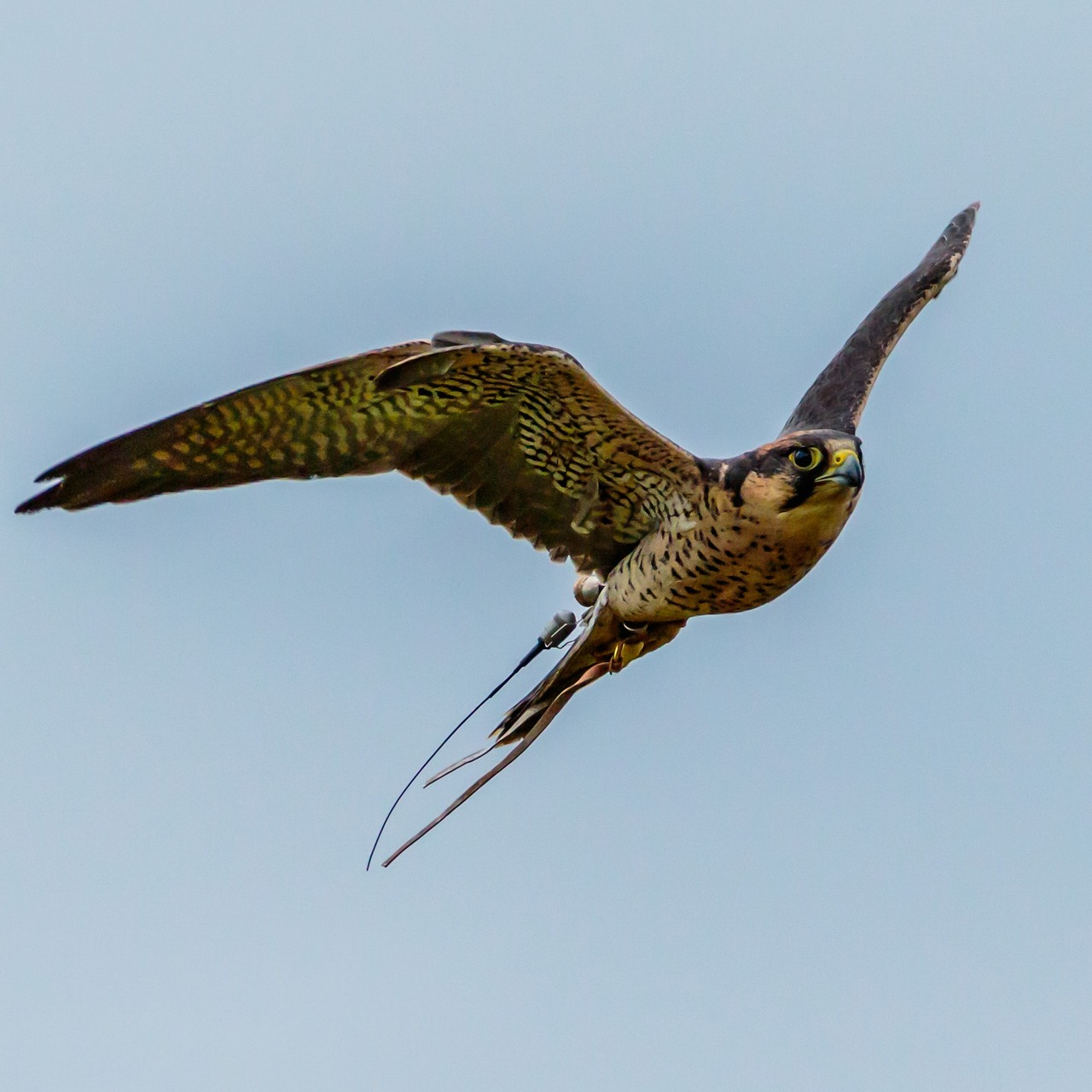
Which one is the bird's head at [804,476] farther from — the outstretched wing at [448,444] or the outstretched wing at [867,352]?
the outstretched wing at [867,352]

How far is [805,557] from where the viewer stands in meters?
8.63

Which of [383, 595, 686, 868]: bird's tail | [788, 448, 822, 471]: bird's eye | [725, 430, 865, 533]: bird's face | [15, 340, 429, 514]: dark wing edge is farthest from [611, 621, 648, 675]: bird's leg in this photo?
[15, 340, 429, 514]: dark wing edge

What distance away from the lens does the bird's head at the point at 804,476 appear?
834 centimetres

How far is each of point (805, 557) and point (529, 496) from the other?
58.7 inches

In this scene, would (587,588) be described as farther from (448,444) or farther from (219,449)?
(219,449)

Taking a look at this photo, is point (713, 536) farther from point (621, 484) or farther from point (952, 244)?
point (952, 244)

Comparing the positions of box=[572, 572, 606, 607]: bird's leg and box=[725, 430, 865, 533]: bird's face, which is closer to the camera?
box=[725, 430, 865, 533]: bird's face

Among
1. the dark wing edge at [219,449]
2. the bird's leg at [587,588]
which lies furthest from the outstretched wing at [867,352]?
the dark wing edge at [219,449]

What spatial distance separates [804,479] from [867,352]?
79.6 inches

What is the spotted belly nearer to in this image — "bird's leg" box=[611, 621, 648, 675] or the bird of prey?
the bird of prey

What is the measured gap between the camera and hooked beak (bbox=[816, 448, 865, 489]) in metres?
8.31

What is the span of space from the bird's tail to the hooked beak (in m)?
1.60

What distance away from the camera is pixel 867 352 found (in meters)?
10.2

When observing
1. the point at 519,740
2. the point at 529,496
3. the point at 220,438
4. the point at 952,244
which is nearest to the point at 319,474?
the point at 220,438
